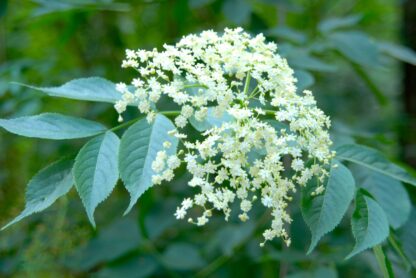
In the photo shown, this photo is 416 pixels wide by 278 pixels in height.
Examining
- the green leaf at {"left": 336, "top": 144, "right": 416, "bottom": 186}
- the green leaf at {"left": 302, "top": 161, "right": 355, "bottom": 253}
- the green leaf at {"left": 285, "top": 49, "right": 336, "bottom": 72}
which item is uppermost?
the green leaf at {"left": 302, "top": 161, "right": 355, "bottom": 253}

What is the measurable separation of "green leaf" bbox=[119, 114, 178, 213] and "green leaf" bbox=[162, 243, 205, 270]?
1382mm

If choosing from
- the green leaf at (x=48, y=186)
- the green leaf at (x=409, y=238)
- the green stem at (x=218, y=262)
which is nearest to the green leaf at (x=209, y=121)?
the green leaf at (x=48, y=186)

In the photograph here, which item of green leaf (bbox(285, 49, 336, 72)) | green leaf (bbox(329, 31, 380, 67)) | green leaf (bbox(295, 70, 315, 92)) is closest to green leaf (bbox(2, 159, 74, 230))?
→ green leaf (bbox(295, 70, 315, 92))

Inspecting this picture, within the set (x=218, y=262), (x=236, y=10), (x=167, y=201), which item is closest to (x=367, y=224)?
(x=218, y=262)

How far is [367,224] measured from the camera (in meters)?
1.37

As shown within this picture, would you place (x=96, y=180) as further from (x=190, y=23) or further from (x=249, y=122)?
(x=190, y=23)

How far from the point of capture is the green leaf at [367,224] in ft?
4.31

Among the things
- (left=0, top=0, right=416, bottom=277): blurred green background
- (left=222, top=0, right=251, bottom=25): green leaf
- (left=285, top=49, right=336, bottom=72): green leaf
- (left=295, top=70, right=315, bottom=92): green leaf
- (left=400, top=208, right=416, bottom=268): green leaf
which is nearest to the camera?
(left=400, top=208, right=416, bottom=268): green leaf

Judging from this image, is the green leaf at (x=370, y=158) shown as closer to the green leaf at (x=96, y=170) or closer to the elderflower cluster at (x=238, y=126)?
the elderflower cluster at (x=238, y=126)

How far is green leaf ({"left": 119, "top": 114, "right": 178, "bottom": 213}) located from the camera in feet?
4.31

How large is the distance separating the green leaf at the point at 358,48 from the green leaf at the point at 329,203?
3.69 feet

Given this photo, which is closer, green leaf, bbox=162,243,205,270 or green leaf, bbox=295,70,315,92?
green leaf, bbox=295,70,315,92

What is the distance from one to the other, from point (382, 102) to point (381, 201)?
1.20 metres

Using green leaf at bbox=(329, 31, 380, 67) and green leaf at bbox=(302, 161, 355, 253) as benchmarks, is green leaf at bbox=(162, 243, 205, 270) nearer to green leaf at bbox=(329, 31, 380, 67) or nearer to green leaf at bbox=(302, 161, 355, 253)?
green leaf at bbox=(329, 31, 380, 67)
